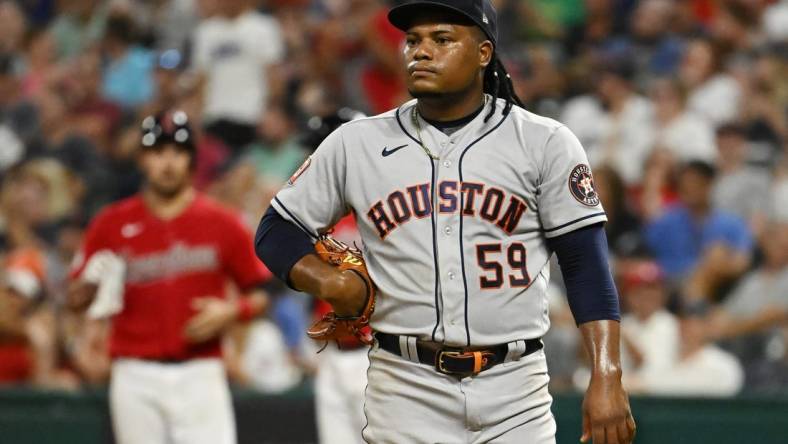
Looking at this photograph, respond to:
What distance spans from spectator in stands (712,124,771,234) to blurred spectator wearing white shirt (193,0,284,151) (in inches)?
140

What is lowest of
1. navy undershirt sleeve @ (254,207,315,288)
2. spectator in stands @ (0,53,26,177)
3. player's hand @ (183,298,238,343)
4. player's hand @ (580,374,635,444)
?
player's hand @ (580,374,635,444)

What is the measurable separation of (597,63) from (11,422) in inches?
190

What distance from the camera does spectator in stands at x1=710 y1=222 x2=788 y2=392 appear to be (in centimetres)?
745

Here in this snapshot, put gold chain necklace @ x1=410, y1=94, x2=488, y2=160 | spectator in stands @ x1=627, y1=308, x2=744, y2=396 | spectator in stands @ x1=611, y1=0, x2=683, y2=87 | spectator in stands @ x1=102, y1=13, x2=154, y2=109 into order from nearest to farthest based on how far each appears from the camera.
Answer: gold chain necklace @ x1=410, y1=94, x2=488, y2=160 → spectator in stands @ x1=627, y1=308, x2=744, y2=396 → spectator in stands @ x1=611, y1=0, x2=683, y2=87 → spectator in stands @ x1=102, y1=13, x2=154, y2=109

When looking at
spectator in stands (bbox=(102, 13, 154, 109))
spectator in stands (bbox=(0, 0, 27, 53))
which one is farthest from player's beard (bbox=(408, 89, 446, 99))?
spectator in stands (bbox=(0, 0, 27, 53))

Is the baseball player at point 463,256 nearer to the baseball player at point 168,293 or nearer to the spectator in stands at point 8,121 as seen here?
the baseball player at point 168,293

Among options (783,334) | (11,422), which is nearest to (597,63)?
(783,334)

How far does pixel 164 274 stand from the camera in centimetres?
649

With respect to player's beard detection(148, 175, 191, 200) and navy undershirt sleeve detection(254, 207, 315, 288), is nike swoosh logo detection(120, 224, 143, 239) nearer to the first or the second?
player's beard detection(148, 175, 191, 200)

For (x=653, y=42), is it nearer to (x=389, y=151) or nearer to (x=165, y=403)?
(x=165, y=403)

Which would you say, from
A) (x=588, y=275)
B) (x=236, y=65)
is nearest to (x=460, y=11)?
(x=588, y=275)

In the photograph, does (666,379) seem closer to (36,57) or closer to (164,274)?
(164,274)

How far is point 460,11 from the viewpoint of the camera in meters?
3.70

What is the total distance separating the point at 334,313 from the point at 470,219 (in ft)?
1.64
